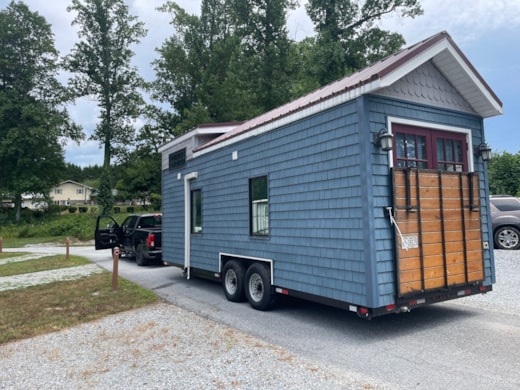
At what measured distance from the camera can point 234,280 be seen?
709 centimetres

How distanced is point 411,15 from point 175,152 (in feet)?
64.9

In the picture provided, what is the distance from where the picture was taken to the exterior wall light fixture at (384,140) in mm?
4586

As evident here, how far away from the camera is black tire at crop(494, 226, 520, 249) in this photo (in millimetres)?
10734

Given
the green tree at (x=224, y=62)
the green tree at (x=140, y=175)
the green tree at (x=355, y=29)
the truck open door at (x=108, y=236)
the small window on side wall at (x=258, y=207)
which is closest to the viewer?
the small window on side wall at (x=258, y=207)

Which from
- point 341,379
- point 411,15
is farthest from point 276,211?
point 411,15

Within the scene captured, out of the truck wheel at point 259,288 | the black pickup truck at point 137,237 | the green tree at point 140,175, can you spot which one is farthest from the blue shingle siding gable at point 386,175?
the green tree at point 140,175

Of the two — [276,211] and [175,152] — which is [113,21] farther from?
[276,211]

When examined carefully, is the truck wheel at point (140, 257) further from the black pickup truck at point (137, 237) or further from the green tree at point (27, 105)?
the green tree at point (27, 105)

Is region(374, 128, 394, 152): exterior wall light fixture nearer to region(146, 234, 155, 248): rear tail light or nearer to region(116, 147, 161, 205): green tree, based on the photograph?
region(146, 234, 155, 248): rear tail light

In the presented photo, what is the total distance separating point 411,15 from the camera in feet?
75.5

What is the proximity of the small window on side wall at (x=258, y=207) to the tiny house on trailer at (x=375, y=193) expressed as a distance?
0.03 m

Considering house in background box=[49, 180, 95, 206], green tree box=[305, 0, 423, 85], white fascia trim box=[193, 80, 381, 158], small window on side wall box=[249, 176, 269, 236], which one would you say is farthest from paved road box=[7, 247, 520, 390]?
house in background box=[49, 180, 95, 206]

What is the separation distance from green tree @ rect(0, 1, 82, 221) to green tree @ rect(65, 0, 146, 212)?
Result: 246 cm

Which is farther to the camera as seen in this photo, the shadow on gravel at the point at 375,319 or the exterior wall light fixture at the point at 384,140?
the shadow on gravel at the point at 375,319
